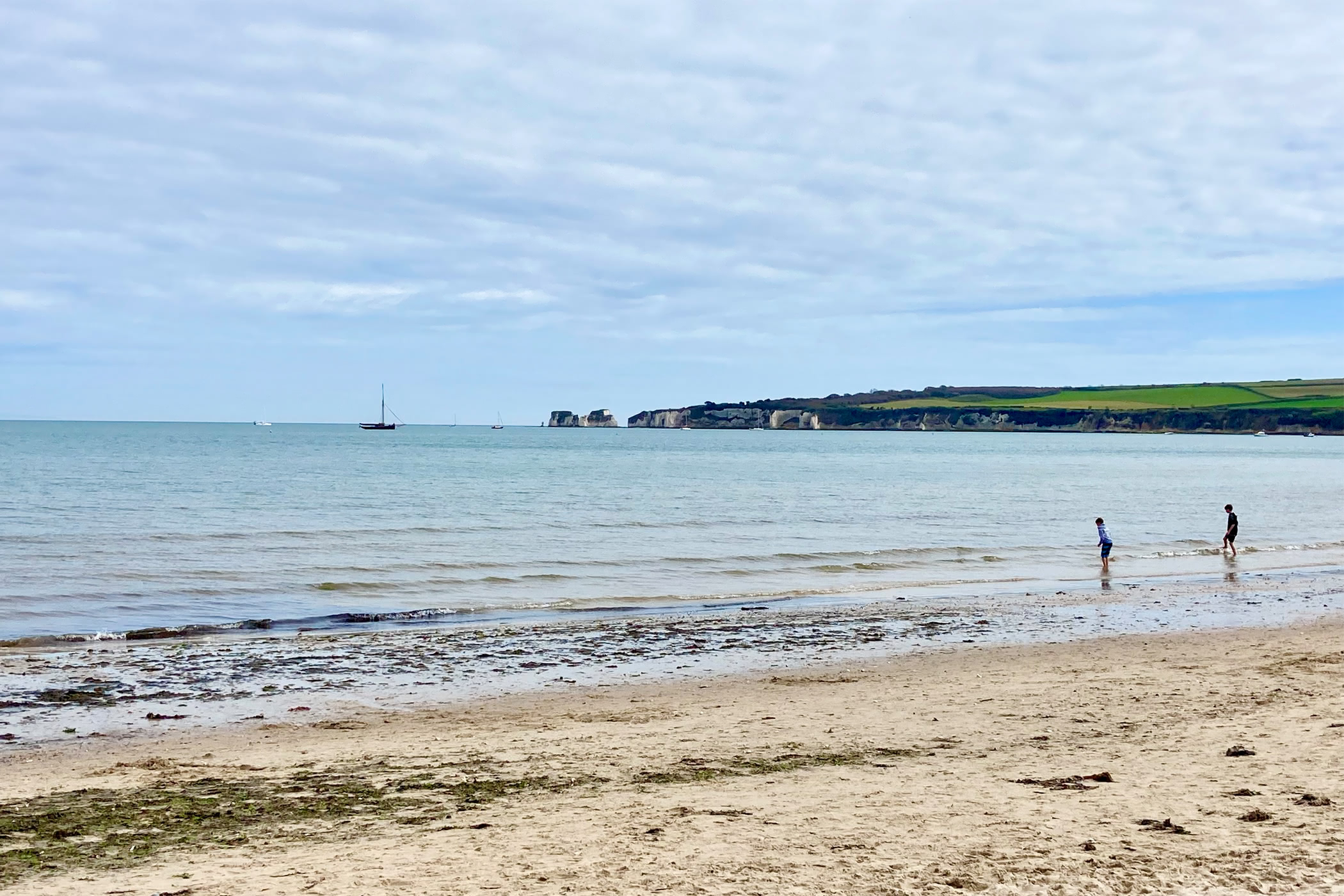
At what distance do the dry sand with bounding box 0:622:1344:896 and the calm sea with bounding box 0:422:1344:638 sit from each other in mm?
9632

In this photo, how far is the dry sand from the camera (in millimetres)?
6492

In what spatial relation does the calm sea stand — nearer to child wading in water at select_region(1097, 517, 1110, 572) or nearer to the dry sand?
Result: child wading in water at select_region(1097, 517, 1110, 572)

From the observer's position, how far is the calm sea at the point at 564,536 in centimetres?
2283

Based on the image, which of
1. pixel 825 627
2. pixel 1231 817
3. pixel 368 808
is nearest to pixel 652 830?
pixel 368 808

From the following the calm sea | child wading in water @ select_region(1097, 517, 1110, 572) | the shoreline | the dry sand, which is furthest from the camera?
child wading in water @ select_region(1097, 517, 1110, 572)

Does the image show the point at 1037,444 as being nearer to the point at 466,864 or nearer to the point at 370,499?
the point at 370,499

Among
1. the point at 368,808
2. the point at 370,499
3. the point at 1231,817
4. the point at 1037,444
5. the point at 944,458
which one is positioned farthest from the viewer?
the point at 1037,444

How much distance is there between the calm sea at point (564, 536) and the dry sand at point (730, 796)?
963cm

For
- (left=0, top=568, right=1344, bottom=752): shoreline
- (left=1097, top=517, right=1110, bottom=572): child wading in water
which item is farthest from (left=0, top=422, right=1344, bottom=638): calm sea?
(left=0, top=568, right=1344, bottom=752): shoreline

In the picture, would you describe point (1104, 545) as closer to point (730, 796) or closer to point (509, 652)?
point (509, 652)

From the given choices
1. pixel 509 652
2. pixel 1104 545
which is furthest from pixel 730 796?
pixel 1104 545

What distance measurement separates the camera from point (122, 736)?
11148mm

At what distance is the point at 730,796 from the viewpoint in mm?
8305

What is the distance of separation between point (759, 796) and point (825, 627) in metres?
10.9
